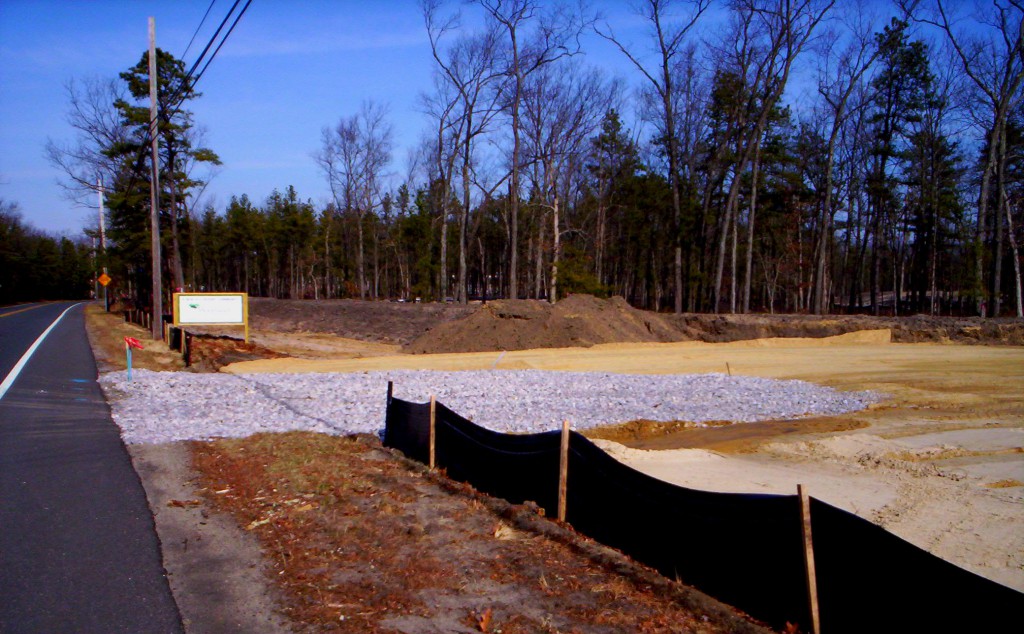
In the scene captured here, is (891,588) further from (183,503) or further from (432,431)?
(183,503)

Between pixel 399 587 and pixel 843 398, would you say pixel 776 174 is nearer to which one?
pixel 843 398

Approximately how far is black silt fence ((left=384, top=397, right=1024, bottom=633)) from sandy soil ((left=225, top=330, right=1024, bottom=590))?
8.55 ft

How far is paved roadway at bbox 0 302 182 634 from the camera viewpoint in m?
5.18

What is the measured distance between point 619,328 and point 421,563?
91.0 feet

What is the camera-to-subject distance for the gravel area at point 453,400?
42.4 feet

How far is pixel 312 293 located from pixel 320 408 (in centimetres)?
8604

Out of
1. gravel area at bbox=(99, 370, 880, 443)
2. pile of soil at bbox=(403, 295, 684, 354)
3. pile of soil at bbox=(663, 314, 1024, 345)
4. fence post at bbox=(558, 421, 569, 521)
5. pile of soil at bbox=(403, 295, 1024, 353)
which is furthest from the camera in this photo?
pile of soil at bbox=(663, 314, 1024, 345)

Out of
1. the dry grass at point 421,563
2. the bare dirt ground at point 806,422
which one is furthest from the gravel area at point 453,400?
the dry grass at point 421,563

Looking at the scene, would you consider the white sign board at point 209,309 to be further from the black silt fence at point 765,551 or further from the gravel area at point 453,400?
the black silt fence at point 765,551

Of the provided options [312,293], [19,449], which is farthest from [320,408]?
[312,293]

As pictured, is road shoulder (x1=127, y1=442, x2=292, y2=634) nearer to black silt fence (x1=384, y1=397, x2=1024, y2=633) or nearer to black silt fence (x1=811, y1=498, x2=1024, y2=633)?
black silt fence (x1=384, y1=397, x2=1024, y2=633)

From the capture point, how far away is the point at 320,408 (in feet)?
47.2

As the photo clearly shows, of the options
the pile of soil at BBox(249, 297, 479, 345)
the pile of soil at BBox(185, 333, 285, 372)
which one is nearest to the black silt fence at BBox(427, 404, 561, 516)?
the pile of soil at BBox(185, 333, 285, 372)

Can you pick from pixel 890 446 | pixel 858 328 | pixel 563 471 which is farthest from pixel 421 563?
pixel 858 328
